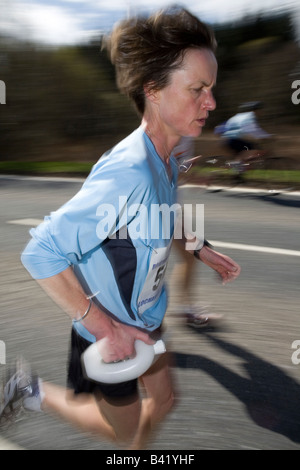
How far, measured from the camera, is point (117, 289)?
2.23 meters

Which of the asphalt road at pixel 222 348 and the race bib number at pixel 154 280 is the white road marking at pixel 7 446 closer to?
the asphalt road at pixel 222 348

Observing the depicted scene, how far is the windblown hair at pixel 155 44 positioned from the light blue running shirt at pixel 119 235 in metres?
0.20

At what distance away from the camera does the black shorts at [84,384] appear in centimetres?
235

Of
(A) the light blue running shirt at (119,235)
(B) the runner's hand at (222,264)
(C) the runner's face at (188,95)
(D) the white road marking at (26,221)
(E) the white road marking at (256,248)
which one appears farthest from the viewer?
(D) the white road marking at (26,221)

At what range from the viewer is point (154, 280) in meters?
2.32

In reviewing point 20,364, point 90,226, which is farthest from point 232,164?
point 90,226

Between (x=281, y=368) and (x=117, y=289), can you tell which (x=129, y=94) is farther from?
(x=281, y=368)

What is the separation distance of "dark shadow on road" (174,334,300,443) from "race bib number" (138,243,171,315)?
1.16m

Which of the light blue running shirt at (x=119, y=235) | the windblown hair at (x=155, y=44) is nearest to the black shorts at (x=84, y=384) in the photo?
the light blue running shirt at (x=119, y=235)

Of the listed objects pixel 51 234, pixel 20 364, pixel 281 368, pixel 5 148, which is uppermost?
pixel 51 234

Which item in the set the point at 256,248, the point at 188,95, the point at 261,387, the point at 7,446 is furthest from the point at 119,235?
the point at 256,248

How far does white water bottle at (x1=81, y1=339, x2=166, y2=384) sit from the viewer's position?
216 centimetres

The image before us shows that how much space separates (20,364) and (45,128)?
1444 centimetres

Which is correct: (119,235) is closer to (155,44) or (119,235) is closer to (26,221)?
(155,44)
